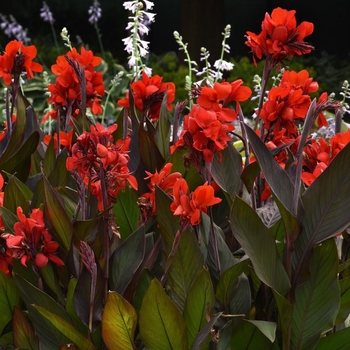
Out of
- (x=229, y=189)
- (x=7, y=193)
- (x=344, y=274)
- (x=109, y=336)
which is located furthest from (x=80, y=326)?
(x=344, y=274)

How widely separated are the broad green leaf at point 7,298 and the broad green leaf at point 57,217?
0.12 metres

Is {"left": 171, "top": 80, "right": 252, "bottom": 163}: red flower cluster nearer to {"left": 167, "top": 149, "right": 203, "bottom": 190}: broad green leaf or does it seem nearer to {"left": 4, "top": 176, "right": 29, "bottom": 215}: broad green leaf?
{"left": 167, "top": 149, "right": 203, "bottom": 190}: broad green leaf

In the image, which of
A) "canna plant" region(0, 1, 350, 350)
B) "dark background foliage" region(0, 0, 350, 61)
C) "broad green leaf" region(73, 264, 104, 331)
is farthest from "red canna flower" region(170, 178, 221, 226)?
"dark background foliage" region(0, 0, 350, 61)

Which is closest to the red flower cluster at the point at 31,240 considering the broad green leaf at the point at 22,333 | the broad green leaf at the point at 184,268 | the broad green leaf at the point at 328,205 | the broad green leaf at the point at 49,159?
the broad green leaf at the point at 22,333

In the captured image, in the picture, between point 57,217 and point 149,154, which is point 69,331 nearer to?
point 57,217

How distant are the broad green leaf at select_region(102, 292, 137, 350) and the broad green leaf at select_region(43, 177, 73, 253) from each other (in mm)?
210

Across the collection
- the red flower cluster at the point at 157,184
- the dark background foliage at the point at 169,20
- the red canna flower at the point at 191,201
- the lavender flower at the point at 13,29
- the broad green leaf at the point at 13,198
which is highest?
the red canna flower at the point at 191,201

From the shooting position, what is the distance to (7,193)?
154 centimetres

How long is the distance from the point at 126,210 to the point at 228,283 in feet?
1.29

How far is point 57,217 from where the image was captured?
1.38 metres

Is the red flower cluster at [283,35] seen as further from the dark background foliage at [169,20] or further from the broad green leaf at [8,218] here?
the dark background foliage at [169,20]

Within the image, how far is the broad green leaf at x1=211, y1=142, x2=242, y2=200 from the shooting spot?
1.64 m

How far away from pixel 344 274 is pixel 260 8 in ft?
29.8

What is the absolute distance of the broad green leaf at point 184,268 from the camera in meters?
1.34
